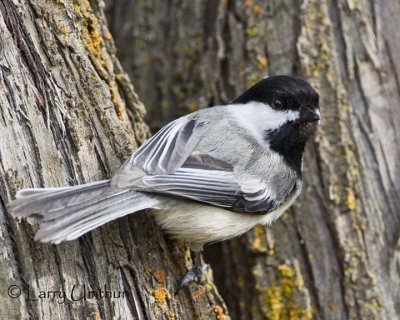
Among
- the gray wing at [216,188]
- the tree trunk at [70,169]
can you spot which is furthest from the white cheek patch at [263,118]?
Answer: the tree trunk at [70,169]

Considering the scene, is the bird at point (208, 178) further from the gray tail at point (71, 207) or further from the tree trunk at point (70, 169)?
the tree trunk at point (70, 169)

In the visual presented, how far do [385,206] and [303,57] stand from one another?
859 millimetres

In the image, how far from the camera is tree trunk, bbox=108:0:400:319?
2.88 meters

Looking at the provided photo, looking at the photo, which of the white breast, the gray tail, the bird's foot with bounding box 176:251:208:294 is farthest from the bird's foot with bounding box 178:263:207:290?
the gray tail

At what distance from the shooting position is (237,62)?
304 centimetres

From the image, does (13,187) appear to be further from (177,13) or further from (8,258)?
(177,13)

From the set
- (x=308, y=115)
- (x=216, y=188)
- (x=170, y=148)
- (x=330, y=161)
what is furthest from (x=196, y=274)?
(x=330, y=161)

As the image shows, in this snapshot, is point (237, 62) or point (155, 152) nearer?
point (155, 152)

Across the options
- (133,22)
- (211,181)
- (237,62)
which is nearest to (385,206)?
(237,62)

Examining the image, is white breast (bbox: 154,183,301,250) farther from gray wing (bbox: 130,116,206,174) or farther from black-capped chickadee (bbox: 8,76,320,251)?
gray wing (bbox: 130,116,206,174)

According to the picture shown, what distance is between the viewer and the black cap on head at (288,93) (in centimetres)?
239

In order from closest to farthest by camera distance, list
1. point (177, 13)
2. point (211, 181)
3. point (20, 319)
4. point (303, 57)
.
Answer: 1. point (20, 319)
2. point (211, 181)
3. point (303, 57)
4. point (177, 13)

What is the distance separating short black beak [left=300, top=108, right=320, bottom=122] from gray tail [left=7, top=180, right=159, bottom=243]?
85cm

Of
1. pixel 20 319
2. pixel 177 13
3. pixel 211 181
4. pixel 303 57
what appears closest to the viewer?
pixel 20 319
